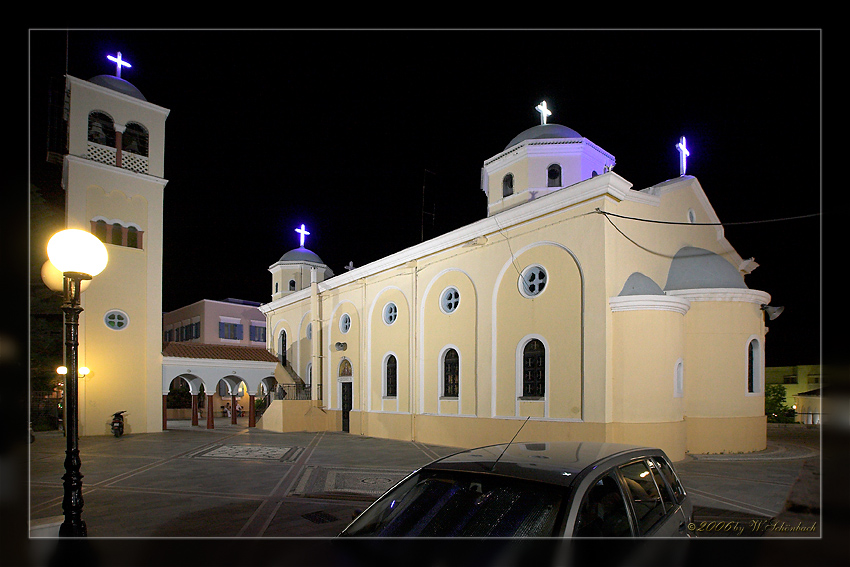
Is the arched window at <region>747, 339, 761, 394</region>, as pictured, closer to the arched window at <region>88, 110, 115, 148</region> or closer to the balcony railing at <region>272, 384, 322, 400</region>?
the balcony railing at <region>272, 384, 322, 400</region>

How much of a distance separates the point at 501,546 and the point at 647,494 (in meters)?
1.52

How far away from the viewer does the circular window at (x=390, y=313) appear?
2072 centimetres

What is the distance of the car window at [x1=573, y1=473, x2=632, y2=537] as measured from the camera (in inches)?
141

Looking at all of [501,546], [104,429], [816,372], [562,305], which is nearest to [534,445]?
[501,546]

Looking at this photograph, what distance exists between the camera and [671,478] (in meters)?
4.88

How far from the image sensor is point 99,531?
7.42 metres

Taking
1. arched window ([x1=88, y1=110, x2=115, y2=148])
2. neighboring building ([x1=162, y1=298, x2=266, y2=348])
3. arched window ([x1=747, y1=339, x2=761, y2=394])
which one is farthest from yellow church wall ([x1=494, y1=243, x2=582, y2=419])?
neighboring building ([x1=162, y1=298, x2=266, y2=348])

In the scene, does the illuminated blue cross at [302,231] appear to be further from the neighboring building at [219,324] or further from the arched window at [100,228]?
the neighboring building at [219,324]

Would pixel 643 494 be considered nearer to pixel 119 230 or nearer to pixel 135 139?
pixel 119 230

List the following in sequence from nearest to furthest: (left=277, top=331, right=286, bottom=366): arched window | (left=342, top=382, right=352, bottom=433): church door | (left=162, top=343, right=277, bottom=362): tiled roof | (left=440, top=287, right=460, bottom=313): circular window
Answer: (left=440, top=287, right=460, bottom=313): circular window, (left=342, top=382, right=352, bottom=433): church door, (left=162, top=343, right=277, bottom=362): tiled roof, (left=277, top=331, right=286, bottom=366): arched window

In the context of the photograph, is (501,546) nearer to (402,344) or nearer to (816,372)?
(402,344)

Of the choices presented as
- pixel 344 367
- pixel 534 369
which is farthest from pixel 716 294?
pixel 344 367

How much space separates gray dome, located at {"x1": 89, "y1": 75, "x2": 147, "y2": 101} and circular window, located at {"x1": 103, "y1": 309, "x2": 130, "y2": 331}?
361 inches

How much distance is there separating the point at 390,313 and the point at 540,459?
55.4ft
